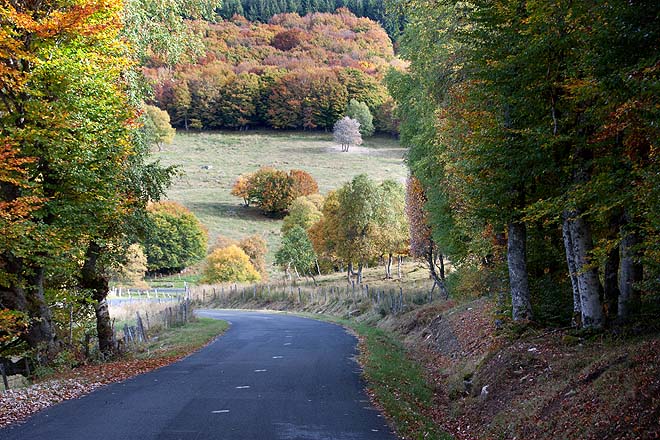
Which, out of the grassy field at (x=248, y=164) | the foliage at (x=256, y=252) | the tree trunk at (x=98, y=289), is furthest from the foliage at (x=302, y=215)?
the tree trunk at (x=98, y=289)

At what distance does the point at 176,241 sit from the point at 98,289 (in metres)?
59.6

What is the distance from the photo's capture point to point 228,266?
219 ft

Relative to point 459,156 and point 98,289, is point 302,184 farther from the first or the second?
point 459,156

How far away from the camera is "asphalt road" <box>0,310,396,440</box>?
8.98 meters

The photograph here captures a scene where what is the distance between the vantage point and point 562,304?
14.6m

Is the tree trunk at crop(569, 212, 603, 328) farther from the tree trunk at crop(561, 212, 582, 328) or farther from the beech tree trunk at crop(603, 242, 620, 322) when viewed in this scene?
the beech tree trunk at crop(603, 242, 620, 322)

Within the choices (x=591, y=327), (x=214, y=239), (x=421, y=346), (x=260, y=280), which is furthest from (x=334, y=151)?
(x=591, y=327)

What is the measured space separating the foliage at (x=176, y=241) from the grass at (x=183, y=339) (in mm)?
45768

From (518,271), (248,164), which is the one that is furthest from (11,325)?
(248,164)

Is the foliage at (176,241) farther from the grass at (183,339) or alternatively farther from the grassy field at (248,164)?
the grass at (183,339)

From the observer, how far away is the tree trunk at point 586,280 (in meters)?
11.3

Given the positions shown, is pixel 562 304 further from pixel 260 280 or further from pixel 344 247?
pixel 260 280

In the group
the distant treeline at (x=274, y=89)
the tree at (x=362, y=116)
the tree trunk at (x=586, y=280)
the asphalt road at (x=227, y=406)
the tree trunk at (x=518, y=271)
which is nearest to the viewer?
the asphalt road at (x=227, y=406)

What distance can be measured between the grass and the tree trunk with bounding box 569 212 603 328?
1300cm
